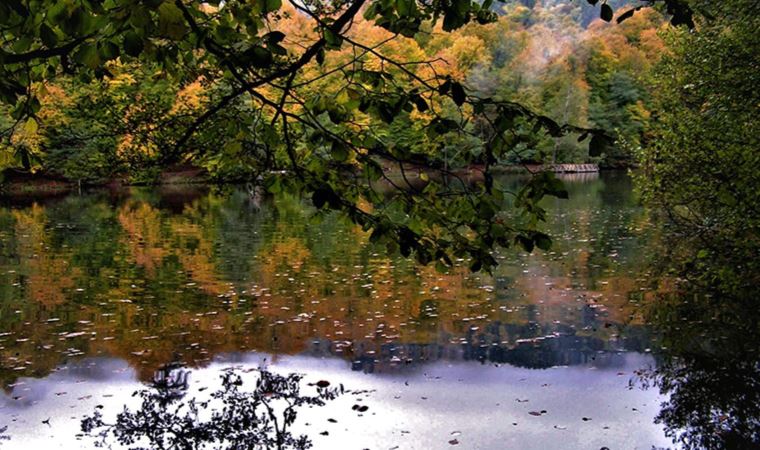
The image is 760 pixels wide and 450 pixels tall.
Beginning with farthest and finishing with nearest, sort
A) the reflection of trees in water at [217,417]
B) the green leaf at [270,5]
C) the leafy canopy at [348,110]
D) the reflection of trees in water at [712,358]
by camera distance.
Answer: the reflection of trees in water at [712,358]
the reflection of trees in water at [217,417]
the green leaf at [270,5]
the leafy canopy at [348,110]

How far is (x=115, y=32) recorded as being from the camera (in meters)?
1.96

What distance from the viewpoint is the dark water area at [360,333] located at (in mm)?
7715

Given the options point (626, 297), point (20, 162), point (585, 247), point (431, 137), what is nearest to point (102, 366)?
point (20, 162)

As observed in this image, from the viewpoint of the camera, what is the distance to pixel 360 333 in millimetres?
11250

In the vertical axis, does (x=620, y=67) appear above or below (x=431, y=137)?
above

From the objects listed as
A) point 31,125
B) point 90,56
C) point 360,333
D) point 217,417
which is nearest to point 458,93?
point 90,56

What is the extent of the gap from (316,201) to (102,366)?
790cm

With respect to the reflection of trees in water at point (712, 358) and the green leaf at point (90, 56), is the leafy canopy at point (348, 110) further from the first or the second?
the reflection of trees in water at point (712, 358)

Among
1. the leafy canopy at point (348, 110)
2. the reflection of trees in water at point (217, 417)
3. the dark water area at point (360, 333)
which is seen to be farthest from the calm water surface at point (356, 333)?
the leafy canopy at point (348, 110)

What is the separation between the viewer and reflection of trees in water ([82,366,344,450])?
7.27 metres

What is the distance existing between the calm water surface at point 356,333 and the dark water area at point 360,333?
0.11ft

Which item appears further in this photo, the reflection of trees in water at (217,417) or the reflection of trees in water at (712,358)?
the reflection of trees in water at (712,358)

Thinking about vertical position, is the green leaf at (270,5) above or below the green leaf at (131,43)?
above

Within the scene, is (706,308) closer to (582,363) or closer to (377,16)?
(582,363)
